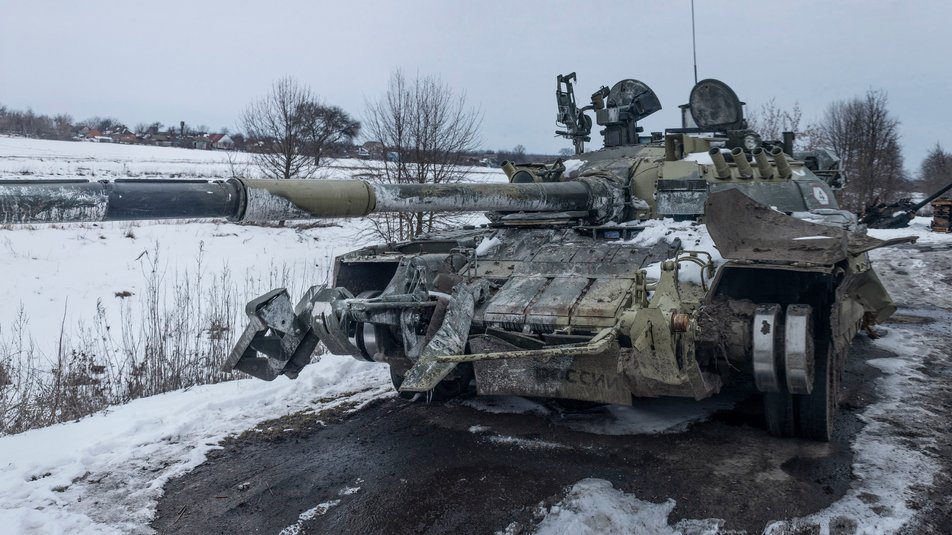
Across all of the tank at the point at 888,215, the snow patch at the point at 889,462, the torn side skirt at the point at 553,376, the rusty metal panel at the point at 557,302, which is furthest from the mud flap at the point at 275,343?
the tank at the point at 888,215

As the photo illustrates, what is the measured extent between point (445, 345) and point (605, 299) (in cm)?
112

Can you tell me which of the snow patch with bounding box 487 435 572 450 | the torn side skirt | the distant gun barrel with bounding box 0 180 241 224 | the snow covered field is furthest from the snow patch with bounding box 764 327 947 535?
the distant gun barrel with bounding box 0 180 241 224

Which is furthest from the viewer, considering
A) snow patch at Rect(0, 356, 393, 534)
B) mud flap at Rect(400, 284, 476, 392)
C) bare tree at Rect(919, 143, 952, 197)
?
bare tree at Rect(919, 143, 952, 197)

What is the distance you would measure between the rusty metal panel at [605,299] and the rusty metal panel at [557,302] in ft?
0.23

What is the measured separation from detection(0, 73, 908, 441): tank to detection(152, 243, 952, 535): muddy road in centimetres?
44

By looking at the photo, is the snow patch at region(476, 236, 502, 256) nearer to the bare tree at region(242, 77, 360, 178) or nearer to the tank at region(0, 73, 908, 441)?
the tank at region(0, 73, 908, 441)

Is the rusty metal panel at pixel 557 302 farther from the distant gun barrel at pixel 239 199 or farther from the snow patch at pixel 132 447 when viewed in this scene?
the snow patch at pixel 132 447

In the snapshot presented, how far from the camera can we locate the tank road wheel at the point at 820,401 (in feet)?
16.8

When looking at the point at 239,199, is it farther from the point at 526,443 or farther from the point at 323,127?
the point at 323,127

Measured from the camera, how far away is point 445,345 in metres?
5.09

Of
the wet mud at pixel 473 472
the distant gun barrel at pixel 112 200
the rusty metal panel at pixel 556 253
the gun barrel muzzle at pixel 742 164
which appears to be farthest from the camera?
the gun barrel muzzle at pixel 742 164

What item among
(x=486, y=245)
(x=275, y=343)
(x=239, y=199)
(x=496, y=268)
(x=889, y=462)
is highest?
(x=239, y=199)

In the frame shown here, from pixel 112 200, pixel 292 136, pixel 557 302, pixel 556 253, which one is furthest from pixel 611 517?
pixel 292 136

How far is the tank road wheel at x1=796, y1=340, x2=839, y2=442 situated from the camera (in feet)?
16.8
